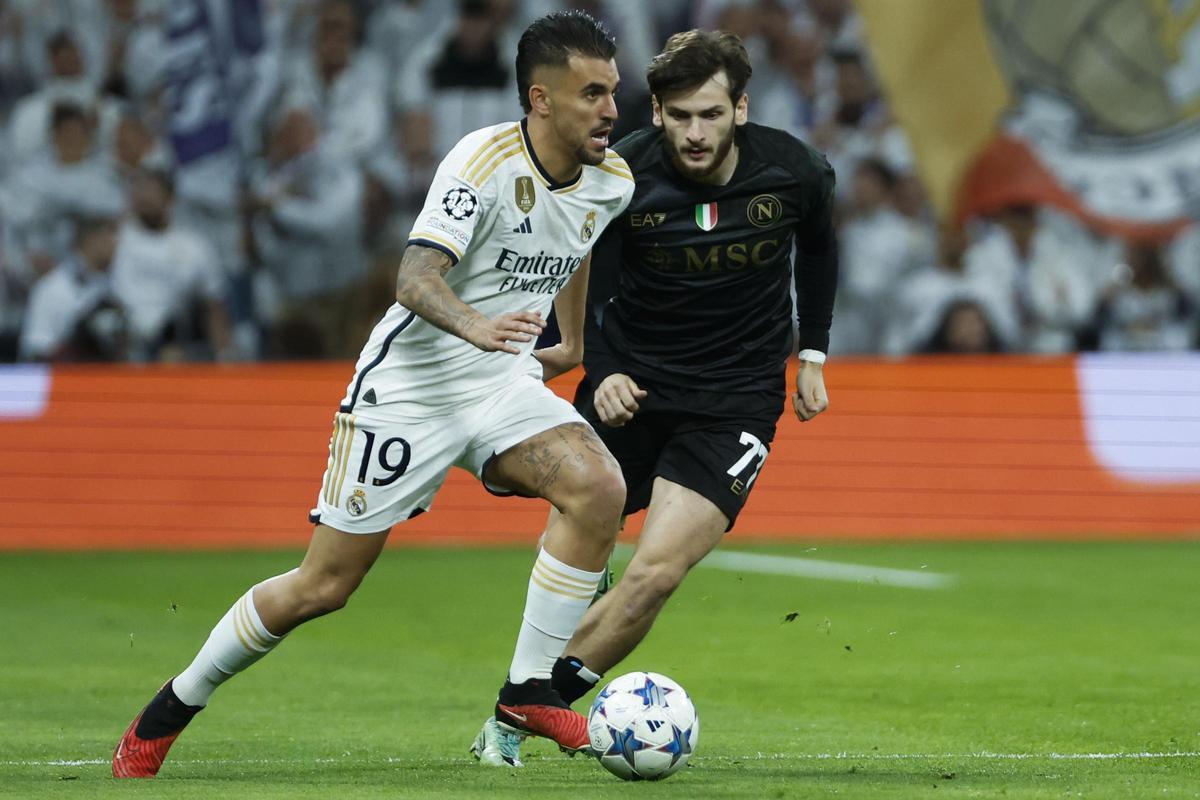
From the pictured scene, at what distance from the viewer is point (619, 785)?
5.33m

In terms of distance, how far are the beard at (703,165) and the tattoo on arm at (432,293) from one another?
1.12m

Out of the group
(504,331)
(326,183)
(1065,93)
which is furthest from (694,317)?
(1065,93)

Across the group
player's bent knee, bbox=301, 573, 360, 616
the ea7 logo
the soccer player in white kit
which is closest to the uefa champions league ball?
the soccer player in white kit

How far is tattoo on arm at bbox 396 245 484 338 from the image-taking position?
5219mm

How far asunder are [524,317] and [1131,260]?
11.4 meters

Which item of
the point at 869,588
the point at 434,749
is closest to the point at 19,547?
Result: the point at 869,588

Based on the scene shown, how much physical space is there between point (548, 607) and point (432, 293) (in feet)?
3.51

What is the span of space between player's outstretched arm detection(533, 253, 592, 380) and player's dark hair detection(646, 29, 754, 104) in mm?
643

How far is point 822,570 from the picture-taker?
1220 centimetres

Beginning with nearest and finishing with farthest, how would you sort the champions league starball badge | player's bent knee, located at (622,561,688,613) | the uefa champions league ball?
the uefa champions league ball → the champions league starball badge → player's bent knee, located at (622,561,688,613)

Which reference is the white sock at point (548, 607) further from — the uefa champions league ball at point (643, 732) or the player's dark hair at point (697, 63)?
the player's dark hair at point (697, 63)

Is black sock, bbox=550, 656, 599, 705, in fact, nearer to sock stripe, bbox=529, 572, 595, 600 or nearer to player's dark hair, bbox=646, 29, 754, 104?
sock stripe, bbox=529, 572, 595, 600

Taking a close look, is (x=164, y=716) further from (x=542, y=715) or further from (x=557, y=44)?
(x=557, y=44)

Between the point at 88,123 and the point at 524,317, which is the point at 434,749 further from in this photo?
the point at 88,123
